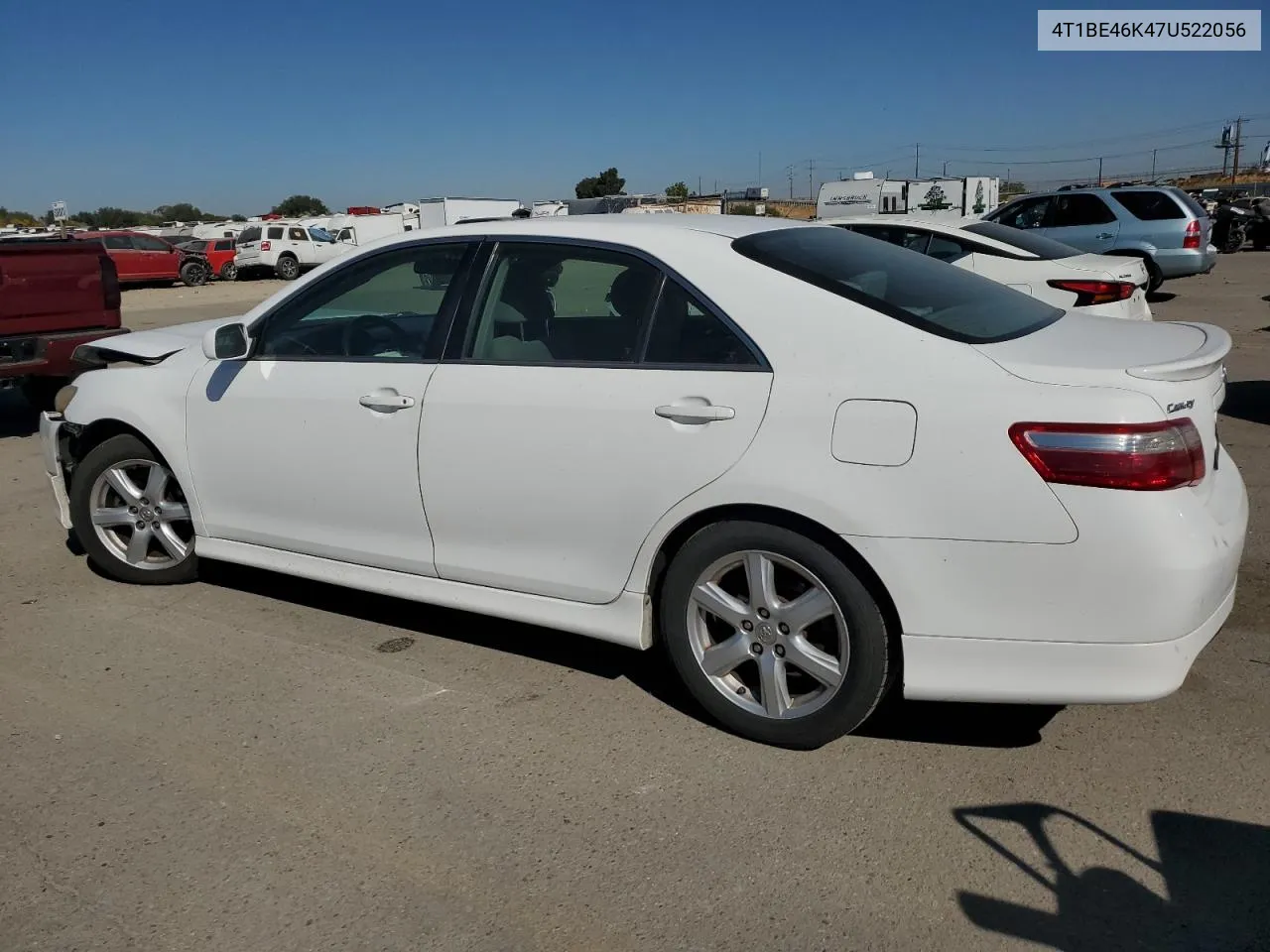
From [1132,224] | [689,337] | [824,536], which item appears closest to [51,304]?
[689,337]

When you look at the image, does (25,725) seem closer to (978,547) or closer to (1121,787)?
(978,547)

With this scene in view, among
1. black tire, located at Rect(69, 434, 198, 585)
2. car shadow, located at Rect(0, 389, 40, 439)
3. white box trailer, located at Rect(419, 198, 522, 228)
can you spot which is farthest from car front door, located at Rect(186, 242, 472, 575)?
white box trailer, located at Rect(419, 198, 522, 228)

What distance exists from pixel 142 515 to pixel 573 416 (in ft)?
7.99

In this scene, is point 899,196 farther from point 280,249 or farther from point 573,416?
point 573,416

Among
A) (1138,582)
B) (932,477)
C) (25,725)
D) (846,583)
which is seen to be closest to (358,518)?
(25,725)

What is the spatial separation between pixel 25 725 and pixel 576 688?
6.15ft

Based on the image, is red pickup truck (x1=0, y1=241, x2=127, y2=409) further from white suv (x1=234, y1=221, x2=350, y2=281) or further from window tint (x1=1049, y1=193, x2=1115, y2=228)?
white suv (x1=234, y1=221, x2=350, y2=281)

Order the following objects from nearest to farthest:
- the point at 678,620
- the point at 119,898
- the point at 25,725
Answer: the point at 119,898 < the point at 678,620 < the point at 25,725

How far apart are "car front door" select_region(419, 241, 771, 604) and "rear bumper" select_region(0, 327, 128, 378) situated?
19.2 ft

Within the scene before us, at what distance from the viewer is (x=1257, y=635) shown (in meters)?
4.14

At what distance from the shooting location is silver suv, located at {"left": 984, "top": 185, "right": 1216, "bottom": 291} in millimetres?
16047

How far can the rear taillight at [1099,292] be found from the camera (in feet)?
27.3

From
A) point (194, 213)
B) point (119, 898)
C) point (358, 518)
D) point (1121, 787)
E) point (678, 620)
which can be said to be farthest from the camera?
point (194, 213)

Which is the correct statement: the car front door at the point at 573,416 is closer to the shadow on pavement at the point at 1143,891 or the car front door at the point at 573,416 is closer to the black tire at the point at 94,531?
the shadow on pavement at the point at 1143,891
